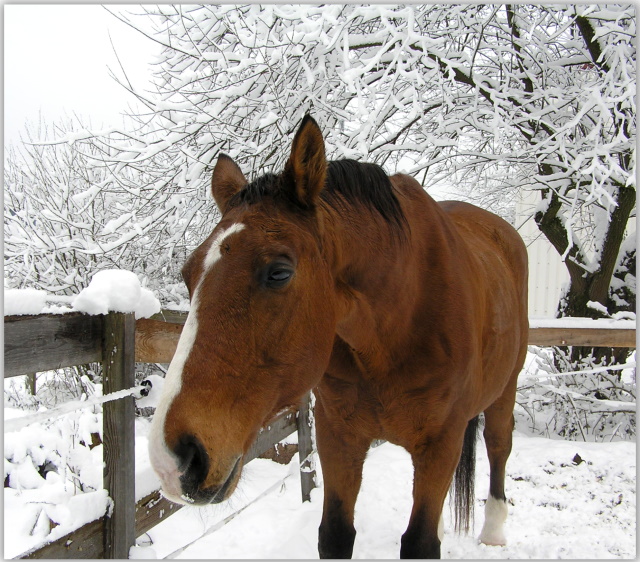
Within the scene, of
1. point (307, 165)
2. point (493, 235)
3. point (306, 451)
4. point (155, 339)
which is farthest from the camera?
point (306, 451)

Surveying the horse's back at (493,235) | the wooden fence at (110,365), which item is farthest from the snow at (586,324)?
the wooden fence at (110,365)

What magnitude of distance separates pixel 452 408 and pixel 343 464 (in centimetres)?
57

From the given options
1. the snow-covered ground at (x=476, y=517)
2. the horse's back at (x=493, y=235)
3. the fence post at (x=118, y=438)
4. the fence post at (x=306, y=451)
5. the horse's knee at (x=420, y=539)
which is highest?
the horse's back at (x=493, y=235)

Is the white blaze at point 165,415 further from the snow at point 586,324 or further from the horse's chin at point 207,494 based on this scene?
the snow at point 586,324

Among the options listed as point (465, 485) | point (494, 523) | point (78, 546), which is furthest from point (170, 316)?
point (494, 523)

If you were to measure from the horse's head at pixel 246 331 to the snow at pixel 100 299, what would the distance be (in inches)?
27.0

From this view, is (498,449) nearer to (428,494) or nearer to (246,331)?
(428,494)

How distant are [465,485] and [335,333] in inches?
76.5

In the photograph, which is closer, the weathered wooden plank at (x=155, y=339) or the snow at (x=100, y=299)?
the snow at (x=100, y=299)

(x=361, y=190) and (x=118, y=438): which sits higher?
(x=361, y=190)

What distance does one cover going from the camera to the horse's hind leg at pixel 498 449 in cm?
314

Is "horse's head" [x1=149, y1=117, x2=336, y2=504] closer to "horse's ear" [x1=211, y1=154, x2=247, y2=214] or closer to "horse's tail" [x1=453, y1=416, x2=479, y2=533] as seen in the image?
"horse's ear" [x1=211, y1=154, x2=247, y2=214]

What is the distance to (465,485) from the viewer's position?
119 inches

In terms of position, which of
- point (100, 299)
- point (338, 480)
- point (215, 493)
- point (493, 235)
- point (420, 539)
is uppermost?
point (493, 235)
